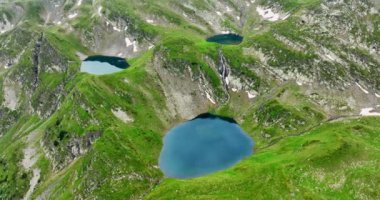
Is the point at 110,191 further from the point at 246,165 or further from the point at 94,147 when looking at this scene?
the point at 246,165

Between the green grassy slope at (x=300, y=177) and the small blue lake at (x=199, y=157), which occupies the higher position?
the green grassy slope at (x=300, y=177)

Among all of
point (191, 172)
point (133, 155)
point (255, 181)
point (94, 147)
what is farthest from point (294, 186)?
point (94, 147)

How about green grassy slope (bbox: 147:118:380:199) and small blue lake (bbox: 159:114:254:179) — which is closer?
green grassy slope (bbox: 147:118:380:199)

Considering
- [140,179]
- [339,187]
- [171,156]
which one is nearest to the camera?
[339,187]

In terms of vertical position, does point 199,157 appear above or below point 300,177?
below

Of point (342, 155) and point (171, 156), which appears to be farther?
point (171, 156)

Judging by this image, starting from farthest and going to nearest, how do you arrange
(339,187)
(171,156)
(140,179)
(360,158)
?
(171,156) → (140,179) → (360,158) → (339,187)

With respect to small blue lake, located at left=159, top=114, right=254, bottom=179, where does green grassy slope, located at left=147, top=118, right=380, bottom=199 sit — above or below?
above

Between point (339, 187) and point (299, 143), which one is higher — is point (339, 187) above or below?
above

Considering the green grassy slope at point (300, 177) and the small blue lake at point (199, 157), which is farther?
the small blue lake at point (199, 157)

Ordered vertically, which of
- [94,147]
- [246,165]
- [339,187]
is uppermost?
[339,187]

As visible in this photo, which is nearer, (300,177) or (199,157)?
(300,177)
